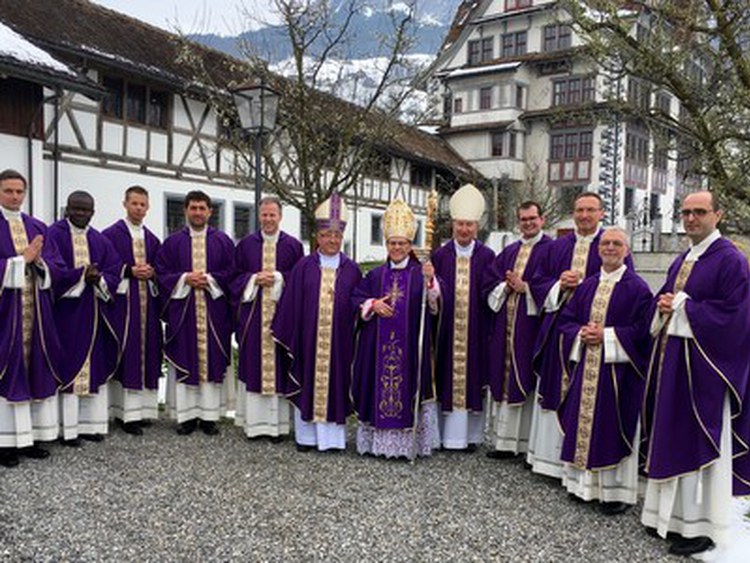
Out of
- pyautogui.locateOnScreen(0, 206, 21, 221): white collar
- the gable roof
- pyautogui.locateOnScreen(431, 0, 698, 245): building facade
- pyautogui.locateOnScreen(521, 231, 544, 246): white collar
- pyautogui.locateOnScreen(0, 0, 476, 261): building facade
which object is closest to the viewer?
pyautogui.locateOnScreen(0, 206, 21, 221): white collar

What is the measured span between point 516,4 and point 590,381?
35.1 metres

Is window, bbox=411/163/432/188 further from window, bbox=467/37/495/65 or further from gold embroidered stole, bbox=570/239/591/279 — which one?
gold embroidered stole, bbox=570/239/591/279

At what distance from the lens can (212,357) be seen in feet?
22.3

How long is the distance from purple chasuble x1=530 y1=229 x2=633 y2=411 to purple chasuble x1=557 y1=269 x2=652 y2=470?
31 centimetres

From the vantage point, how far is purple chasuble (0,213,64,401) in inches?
219

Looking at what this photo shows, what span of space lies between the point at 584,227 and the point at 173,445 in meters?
4.29

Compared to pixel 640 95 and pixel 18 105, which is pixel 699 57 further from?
pixel 18 105

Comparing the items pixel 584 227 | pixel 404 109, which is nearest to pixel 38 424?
pixel 584 227

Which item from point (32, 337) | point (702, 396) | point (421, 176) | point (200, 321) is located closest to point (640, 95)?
point (702, 396)

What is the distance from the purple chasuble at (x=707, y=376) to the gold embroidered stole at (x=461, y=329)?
2100 mm

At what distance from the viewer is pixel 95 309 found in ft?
20.6

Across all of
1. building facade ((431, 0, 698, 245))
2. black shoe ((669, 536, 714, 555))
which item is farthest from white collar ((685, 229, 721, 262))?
building facade ((431, 0, 698, 245))

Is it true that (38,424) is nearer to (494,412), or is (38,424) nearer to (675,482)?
(494,412)

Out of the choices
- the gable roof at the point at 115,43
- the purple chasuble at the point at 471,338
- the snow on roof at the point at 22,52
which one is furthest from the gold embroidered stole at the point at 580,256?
the snow on roof at the point at 22,52
